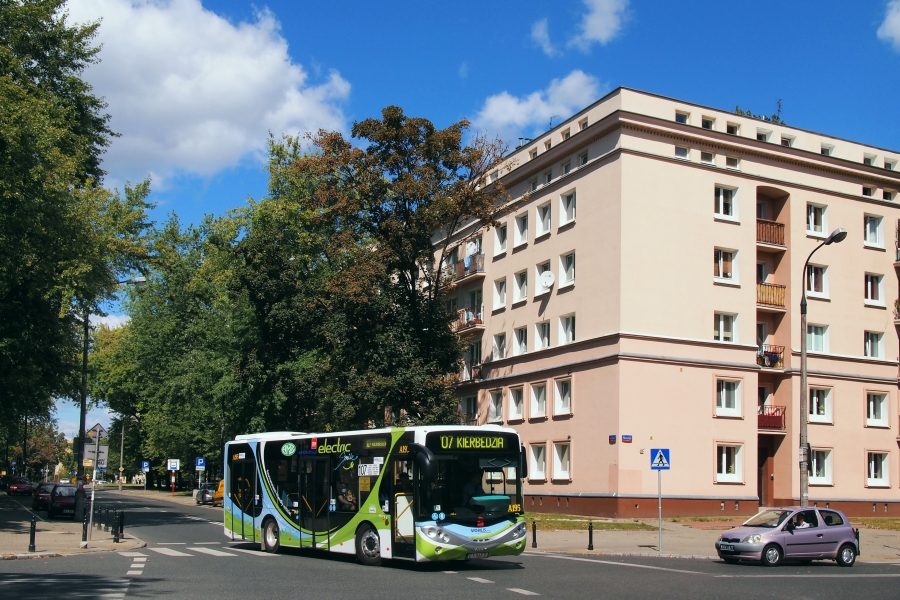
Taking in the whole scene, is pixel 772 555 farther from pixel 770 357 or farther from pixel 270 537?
pixel 770 357

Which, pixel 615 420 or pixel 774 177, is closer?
pixel 615 420

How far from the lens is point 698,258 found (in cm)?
4088

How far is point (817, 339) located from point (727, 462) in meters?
8.46

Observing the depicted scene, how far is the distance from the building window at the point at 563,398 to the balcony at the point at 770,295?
9.66 metres

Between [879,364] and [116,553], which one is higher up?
[879,364]

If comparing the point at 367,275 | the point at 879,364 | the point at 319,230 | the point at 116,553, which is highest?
the point at 319,230

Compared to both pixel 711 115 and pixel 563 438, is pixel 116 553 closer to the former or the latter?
pixel 563 438

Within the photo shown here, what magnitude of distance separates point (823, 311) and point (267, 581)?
35.4 m

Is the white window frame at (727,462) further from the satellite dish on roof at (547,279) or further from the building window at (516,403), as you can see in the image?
the satellite dish on roof at (547,279)

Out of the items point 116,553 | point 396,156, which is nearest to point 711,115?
point 396,156

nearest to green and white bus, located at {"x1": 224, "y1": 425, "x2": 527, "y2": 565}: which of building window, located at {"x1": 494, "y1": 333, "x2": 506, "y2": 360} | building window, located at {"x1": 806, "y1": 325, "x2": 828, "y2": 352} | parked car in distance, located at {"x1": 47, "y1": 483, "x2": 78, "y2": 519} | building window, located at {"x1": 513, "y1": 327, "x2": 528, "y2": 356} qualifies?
parked car in distance, located at {"x1": 47, "y1": 483, "x2": 78, "y2": 519}

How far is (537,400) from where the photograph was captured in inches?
1767

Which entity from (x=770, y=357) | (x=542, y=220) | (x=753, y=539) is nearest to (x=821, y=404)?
(x=770, y=357)

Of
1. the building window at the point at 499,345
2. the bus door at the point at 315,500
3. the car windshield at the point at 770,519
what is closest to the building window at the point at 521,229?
the building window at the point at 499,345
